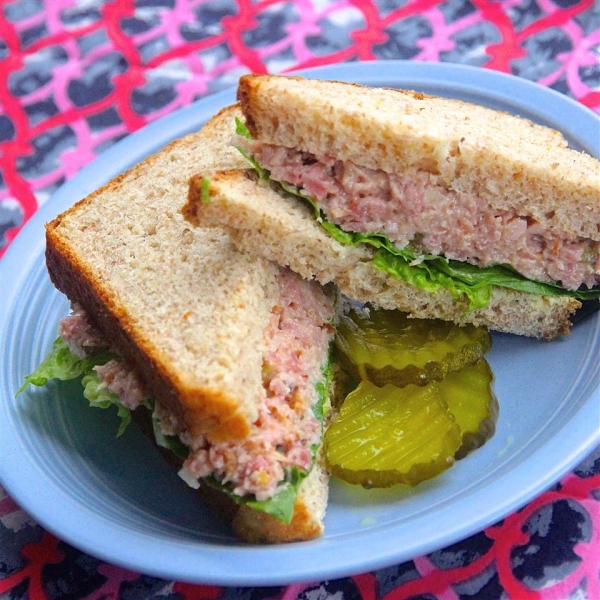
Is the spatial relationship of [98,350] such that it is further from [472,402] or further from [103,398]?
[472,402]

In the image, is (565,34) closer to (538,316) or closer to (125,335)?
(538,316)

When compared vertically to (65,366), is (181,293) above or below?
above

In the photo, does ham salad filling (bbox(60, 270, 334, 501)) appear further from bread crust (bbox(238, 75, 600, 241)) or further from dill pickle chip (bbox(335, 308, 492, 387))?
bread crust (bbox(238, 75, 600, 241))

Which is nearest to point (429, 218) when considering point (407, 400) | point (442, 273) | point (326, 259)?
point (442, 273)

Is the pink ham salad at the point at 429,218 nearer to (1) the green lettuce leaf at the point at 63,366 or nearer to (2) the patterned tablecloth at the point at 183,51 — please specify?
(1) the green lettuce leaf at the point at 63,366

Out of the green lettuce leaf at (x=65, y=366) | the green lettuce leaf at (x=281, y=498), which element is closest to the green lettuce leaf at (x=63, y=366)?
the green lettuce leaf at (x=65, y=366)

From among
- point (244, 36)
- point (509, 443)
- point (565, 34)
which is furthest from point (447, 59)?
point (509, 443)
